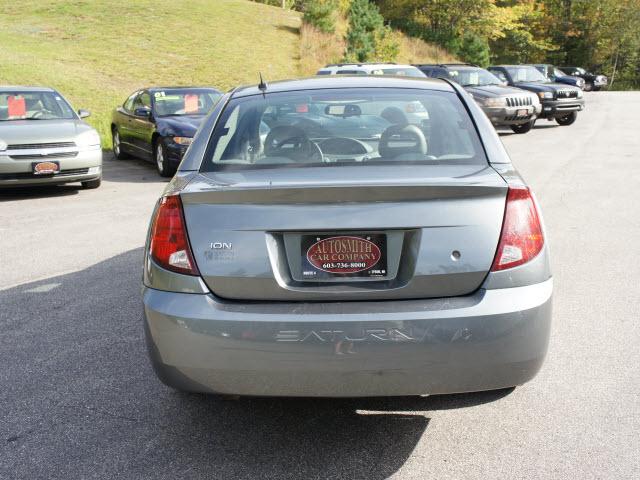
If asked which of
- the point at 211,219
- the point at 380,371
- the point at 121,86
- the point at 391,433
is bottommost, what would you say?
the point at 121,86

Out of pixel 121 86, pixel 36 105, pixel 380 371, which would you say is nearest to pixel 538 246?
pixel 380 371

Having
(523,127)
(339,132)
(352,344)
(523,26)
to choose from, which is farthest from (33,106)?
(523,26)

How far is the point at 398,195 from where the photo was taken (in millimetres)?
3018

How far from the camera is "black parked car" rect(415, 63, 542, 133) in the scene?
18844 mm

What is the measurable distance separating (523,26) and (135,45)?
36.5 metres

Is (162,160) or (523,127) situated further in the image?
(523,127)

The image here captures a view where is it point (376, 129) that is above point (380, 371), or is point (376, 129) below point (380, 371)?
above

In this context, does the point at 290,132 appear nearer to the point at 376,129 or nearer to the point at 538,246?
the point at 376,129

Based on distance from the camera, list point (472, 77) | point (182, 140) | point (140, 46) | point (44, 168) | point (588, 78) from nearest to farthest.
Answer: point (44, 168) → point (182, 140) → point (472, 77) → point (140, 46) → point (588, 78)

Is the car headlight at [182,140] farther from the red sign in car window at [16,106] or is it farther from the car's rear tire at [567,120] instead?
the car's rear tire at [567,120]

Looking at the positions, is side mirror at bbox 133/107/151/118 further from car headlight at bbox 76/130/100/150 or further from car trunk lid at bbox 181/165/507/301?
car trunk lid at bbox 181/165/507/301

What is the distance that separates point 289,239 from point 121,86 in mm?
28444

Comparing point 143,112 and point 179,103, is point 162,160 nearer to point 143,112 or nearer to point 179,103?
point 143,112

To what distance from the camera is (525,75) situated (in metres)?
23.5
